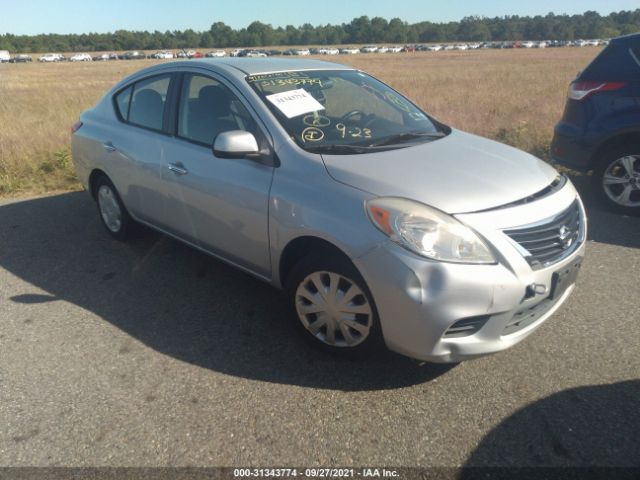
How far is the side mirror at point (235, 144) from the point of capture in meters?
2.93

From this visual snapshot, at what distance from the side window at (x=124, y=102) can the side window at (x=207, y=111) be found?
2.89 feet

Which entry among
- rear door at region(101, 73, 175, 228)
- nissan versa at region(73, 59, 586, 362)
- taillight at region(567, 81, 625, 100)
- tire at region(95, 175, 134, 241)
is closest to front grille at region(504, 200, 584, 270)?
nissan versa at region(73, 59, 586, 362)

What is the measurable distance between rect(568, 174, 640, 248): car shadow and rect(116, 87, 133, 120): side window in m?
4.32

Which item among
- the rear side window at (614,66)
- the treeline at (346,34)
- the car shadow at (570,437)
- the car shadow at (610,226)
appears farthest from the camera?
the treeline at (346,34)

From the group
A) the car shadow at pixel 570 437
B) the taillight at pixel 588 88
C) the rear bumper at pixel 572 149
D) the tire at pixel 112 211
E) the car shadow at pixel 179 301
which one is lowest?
the car shadow at pixel 179 301

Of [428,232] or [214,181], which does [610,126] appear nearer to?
[428,232]

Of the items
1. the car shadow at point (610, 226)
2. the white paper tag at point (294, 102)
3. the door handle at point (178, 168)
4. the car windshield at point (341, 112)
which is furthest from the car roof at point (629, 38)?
the door handle at point (178, 168)

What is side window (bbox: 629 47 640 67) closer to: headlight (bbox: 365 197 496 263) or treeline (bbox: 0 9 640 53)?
headlight (bbox: 365 197 496 263)

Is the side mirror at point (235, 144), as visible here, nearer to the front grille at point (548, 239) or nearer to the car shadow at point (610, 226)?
the front grille at point (548, 239)

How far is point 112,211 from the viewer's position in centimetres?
474

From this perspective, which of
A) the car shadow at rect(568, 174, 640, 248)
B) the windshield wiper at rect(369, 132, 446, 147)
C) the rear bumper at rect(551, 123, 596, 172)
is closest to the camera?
the windshield wiper at rect(369, 132, 446, 147)

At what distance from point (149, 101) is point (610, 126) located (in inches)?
171

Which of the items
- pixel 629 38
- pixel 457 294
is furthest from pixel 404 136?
pixel 629 38

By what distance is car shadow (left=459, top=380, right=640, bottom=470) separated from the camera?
2196mm
